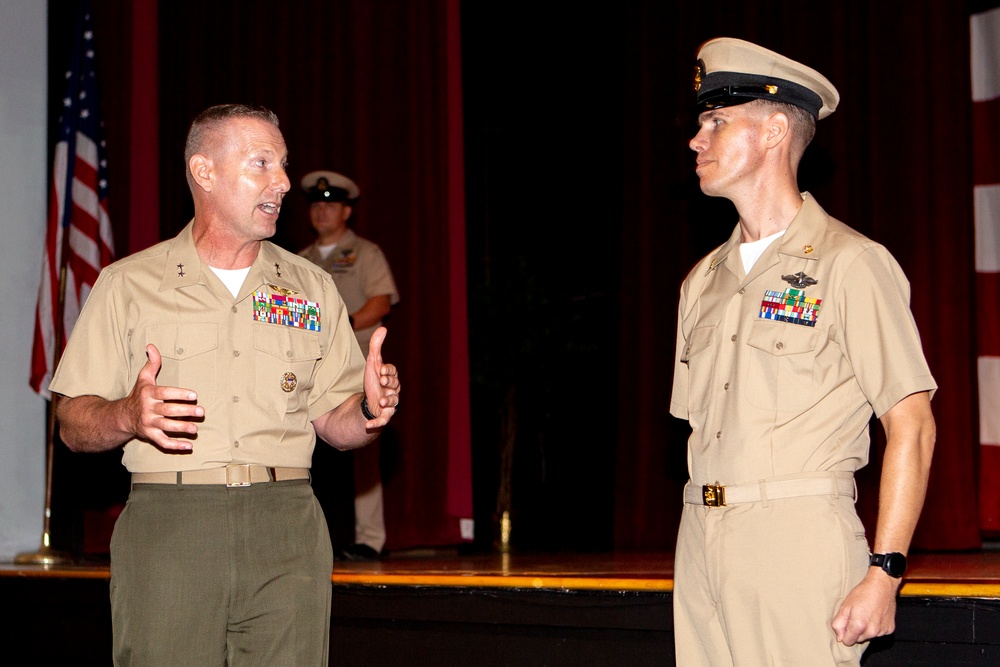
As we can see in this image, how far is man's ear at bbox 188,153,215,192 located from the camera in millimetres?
2443

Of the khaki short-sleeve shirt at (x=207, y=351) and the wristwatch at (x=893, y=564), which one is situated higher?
the khaki short-sleeve shirt at (x=207, y=351)

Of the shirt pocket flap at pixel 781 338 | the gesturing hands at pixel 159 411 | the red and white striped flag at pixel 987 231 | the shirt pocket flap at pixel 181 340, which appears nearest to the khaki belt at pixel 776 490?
the shirt pocket flap at pixel 781 338

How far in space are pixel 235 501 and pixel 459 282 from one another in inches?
137

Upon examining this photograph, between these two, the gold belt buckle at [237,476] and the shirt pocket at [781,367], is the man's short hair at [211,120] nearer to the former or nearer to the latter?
the gold belt buckle at [237,476]

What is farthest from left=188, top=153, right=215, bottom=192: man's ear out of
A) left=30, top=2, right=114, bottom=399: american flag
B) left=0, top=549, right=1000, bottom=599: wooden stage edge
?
left=30, top=2, right=114, bottom=399: american flag

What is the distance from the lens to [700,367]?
2.27 metres

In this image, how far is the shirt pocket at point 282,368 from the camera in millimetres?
2393

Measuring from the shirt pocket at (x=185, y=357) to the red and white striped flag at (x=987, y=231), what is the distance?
369cm

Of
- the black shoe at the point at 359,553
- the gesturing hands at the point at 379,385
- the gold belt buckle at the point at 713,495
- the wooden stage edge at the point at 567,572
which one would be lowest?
the black shoe at the point at 359,553

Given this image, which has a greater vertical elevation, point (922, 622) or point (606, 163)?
point (606, 163)

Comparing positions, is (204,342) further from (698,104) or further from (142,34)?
(142,34)

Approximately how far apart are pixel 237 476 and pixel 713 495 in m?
0.99

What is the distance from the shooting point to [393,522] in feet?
18.2

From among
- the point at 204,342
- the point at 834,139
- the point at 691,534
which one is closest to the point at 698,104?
the point at 691,534
